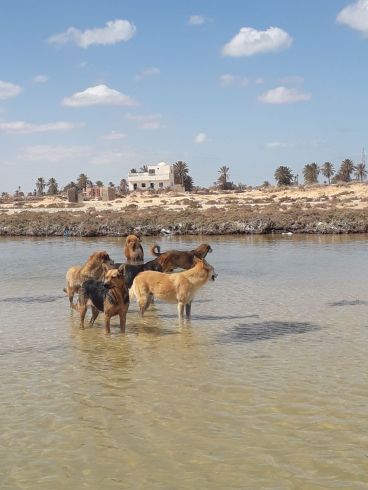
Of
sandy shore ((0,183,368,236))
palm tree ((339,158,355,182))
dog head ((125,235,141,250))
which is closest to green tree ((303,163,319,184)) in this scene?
palm tree ((339,158,355,182))

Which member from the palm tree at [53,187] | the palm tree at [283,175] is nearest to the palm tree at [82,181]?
the palm tree at [53,187]

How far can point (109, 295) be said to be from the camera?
31.8 feet

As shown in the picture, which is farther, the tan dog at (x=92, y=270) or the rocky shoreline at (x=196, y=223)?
the rocky shoreline at (x=196, y=223)

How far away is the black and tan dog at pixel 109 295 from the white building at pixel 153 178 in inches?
3476

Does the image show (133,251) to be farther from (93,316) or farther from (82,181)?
(82,181)

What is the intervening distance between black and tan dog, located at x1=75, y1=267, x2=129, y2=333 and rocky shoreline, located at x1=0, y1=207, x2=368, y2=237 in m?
26.8

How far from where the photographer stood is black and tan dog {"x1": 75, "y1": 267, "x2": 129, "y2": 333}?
31.4ft

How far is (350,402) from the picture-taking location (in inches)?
250

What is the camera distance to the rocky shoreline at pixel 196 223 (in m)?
36.4

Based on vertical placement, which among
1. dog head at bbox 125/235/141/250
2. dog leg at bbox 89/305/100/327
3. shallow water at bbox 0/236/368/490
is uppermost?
dog head at bbox 125/235/141/250

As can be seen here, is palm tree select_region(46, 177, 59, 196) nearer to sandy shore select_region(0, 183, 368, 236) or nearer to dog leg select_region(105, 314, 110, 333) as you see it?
sandy shore select_region(0, 183, 368, 236)

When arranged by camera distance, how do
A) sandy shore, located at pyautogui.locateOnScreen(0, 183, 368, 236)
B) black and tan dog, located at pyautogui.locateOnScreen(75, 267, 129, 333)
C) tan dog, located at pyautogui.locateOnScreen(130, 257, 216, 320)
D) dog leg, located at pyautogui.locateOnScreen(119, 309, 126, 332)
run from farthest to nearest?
sandy shore, located at pyautogui.locateOnScreen(0, 183, 368, 236), tan dog, located at pyautogui.locateOnScreen(130, 257, 216, 320), dog leg, located at pyautogui.locateOnScreen(119, 309, 126, 332), black and tan dog, located at pyautogui.locateOnScreen(75, 267, 129, 333)

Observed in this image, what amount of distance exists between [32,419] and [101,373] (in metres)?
1.70

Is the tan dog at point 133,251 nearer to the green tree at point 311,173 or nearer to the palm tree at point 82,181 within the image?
the green tree at point 311,173
